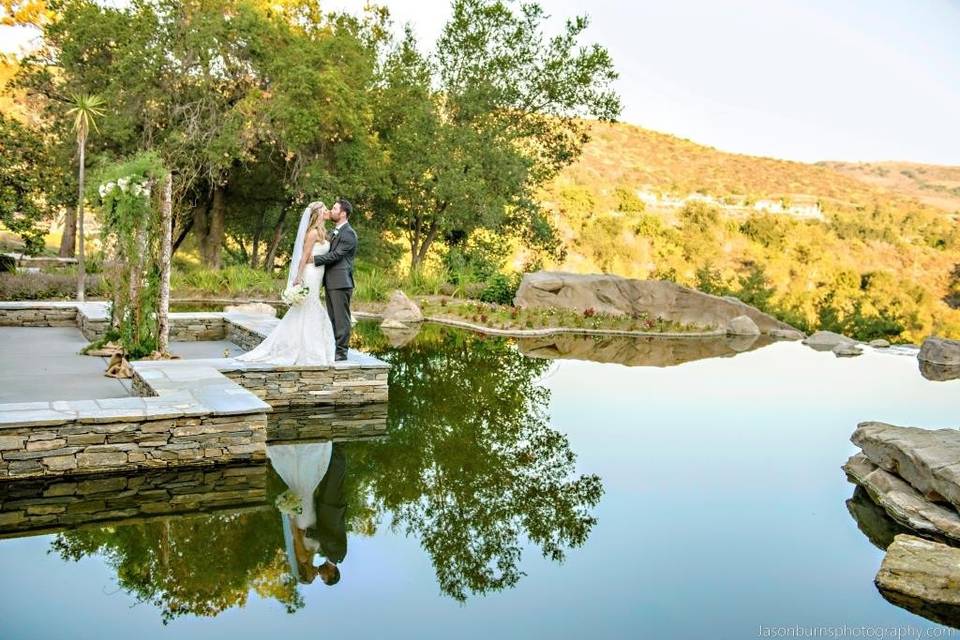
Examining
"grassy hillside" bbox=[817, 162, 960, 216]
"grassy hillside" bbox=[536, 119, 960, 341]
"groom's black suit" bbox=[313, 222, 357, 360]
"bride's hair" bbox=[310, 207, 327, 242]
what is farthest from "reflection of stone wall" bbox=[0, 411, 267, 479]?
"grassy hillside" bbox=[817, 162, 960, 216]

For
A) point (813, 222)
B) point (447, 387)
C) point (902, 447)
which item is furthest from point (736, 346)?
point (813, 222)

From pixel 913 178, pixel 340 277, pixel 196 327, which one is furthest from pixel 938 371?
pixel 913 178

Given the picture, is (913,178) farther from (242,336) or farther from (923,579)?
(923,579)

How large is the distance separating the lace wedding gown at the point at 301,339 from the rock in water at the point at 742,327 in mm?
15070

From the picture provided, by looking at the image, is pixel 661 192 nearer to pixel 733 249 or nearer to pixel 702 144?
pixel 733 249

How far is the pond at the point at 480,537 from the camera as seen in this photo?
167 inches

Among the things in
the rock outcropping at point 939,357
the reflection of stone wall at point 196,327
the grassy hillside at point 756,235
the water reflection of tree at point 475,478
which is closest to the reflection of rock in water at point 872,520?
the water reflection of tree at point 475,478

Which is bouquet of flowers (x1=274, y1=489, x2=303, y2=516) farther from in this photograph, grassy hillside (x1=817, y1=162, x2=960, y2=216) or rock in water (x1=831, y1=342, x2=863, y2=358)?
grassy hillside (x1=817, y1=162, x2=960, y2=216)

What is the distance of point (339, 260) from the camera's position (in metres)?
9.41

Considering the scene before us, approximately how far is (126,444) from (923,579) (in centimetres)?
569

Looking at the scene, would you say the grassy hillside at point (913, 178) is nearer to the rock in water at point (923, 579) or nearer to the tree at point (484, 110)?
the tree at point (484, 110)

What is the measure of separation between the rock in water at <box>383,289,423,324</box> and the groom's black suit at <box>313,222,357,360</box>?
9.03m

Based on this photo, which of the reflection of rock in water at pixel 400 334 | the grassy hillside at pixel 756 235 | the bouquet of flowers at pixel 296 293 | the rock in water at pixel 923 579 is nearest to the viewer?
the rock in water at pixel 923 579

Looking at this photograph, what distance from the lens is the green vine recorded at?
9.27 m
